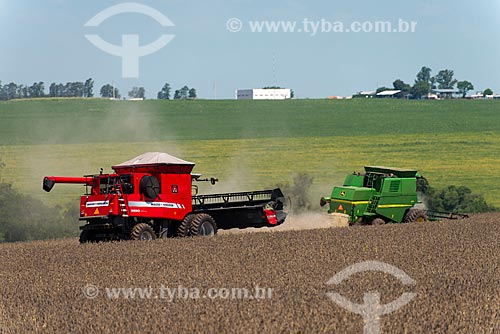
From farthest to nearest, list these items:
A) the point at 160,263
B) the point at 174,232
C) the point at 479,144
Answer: the point at 479,144, the point at 174,232, the point at 160,263

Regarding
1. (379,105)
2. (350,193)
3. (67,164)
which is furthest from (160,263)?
(379,105)

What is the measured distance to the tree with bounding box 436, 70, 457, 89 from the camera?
152800 mm

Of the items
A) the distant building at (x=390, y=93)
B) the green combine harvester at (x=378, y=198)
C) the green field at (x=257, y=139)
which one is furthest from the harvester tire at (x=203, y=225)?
the distant building at (x=390, y=93)

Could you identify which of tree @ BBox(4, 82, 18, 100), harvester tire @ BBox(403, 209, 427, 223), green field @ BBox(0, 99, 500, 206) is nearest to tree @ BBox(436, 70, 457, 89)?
green field @ BBox(0, 99, 500, 206)

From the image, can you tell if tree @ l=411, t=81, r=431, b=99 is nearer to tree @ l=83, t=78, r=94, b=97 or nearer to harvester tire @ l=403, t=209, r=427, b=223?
tree @ l=83, t=78, r=94, b=97

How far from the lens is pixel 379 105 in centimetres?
10244

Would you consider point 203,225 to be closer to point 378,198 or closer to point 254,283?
point 378,198

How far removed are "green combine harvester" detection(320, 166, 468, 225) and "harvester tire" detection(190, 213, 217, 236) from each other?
5938 mm

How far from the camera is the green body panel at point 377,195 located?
29203 millimetres

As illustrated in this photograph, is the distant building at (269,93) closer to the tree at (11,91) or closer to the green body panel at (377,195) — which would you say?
the tree at (11,91)

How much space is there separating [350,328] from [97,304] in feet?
13.4

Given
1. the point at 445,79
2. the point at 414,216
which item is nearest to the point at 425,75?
the point at 445,79

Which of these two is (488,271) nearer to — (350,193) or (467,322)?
(467,322)

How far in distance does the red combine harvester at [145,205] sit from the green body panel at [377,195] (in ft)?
14.2
